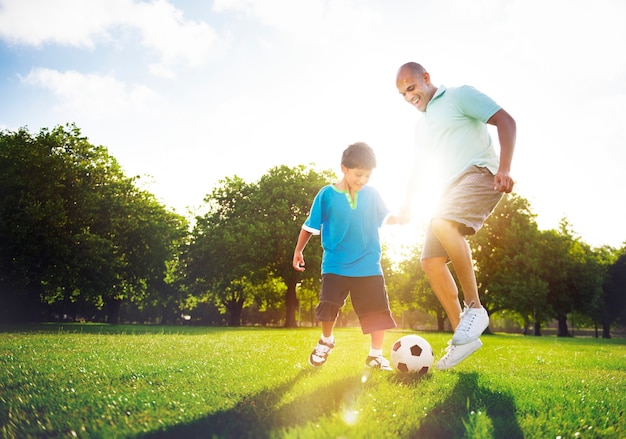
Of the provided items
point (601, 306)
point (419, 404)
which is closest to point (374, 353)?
point (419, 404)

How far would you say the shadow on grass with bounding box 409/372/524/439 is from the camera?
2.68 metres

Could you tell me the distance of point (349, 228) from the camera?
5664mm

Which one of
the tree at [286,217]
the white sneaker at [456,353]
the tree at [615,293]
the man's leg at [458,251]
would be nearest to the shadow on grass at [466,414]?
the white sneaker at [456,353]

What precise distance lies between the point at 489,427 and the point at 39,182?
28861 mm

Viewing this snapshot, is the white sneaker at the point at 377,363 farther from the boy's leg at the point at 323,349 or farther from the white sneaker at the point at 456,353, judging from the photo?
the white sneaker at the point at 456,353

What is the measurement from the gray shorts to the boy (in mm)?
1097

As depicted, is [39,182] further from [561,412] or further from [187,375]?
[561,412]

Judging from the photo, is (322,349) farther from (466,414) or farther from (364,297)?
(466,414)

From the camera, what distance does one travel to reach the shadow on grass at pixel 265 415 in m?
2.62

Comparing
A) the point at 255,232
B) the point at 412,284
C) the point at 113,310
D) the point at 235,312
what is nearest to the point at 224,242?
the point at 255,232

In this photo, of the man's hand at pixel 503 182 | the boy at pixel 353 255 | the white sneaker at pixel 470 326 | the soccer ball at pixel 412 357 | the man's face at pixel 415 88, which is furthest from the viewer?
the boy at pixel 353 255

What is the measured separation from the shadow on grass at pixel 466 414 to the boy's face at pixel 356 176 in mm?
2473

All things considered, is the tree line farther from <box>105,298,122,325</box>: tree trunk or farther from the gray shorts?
the gray shorts

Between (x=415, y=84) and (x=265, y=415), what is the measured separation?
368 centimetres
